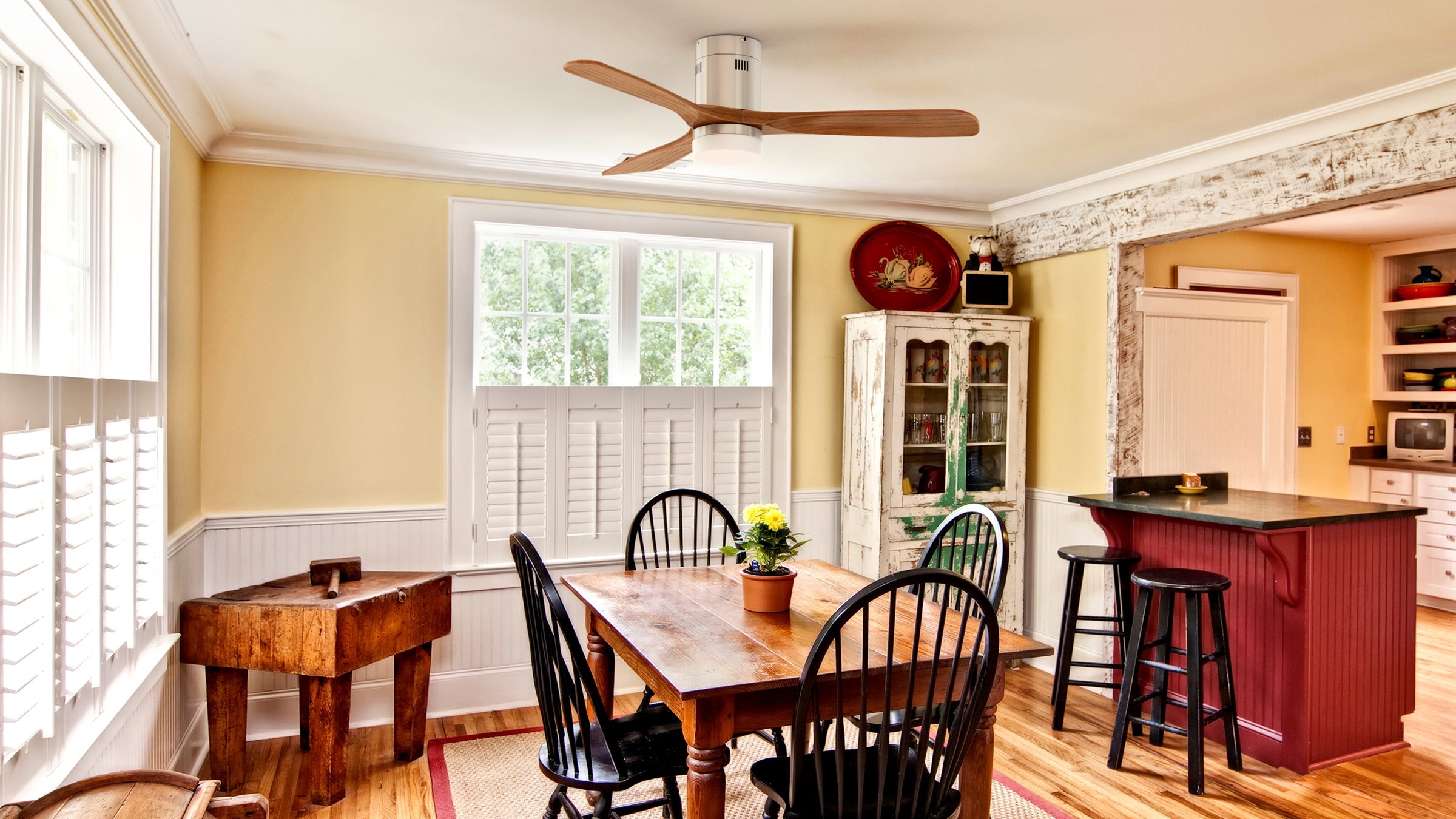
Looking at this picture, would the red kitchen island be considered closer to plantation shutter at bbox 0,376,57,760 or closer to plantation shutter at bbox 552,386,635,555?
plantation shutter at bbox 552,386,635,555

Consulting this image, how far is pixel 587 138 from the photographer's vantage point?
3463mm

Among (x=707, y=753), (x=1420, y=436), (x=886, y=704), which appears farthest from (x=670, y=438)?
(x=1420, y=436)

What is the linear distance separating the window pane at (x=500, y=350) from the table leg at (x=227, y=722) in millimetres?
1511

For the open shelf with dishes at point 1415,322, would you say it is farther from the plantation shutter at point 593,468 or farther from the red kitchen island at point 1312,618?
the plantation shutter at point 593,468

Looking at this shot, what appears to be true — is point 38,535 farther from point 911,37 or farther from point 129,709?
point 911,37

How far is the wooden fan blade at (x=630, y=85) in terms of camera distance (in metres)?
2.01

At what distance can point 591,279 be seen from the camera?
4094 millimetres

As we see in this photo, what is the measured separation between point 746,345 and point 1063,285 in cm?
158

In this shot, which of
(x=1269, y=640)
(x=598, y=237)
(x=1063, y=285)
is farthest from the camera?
(x=1063, y=285)

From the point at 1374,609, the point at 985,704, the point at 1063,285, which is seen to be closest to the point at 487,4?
the point at 985,704

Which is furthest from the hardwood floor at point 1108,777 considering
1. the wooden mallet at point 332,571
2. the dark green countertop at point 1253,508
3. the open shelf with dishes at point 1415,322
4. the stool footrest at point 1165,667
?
the open shelf with dishes at point 1415,322

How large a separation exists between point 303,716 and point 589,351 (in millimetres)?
1847

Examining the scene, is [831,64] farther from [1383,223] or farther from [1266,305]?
[1383,223]

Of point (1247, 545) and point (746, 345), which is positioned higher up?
point (746, 345)
